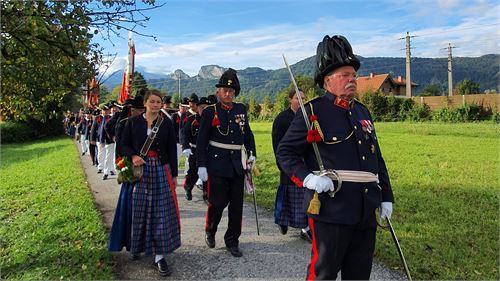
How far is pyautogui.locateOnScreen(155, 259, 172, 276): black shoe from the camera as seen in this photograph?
441 cm

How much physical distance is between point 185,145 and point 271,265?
4370 millimetres

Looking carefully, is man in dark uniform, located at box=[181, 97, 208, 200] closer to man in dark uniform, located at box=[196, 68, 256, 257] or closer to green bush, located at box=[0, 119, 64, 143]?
man in dark uniform, located at box=[196, 68, 256, 257]

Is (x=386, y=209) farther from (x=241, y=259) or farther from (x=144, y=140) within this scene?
(x=144, y=140)

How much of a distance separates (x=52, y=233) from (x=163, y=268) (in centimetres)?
251

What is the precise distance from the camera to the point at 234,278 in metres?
4.38

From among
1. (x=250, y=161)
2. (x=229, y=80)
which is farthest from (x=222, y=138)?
(x=229, y=80)

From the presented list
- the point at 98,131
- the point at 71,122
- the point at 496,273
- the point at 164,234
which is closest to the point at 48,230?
the point at 164,234

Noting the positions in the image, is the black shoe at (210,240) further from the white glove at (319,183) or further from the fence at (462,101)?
the fence at (462,101)

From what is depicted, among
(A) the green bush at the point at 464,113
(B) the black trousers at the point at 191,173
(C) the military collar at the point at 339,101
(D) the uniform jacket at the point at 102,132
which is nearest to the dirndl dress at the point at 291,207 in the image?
(C) the military collar at the point at 339,101

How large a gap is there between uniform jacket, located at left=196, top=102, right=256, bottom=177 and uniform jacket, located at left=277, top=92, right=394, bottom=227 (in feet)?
6.48

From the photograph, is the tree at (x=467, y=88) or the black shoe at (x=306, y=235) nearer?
the black shoe at (x=306, y=235)

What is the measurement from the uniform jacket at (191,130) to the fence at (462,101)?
112 feet

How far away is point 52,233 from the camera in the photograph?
6.06 metres

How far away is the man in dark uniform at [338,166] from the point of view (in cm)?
293
